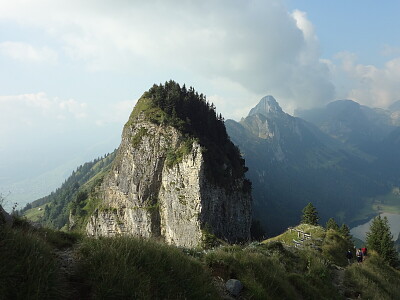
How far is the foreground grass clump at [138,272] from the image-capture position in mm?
5684

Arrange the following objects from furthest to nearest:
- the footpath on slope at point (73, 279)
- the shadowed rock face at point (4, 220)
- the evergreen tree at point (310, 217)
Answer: the evergreen tree at point (310, 217)
the shadowed rock face at point (4, 220)
the footpath on slope at point (73, 279)

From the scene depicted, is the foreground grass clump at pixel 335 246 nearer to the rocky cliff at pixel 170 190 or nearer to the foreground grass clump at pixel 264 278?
the foreground grass clump at pixel 264 278

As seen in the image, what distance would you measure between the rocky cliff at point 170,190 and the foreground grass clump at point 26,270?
54538 millimetres

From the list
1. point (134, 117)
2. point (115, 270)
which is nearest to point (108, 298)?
point (115, 270)

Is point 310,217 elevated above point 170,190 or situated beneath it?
situated beneath

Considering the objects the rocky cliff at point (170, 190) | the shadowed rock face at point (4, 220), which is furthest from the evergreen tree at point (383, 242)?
the shadowed rock face at point (4, 220)

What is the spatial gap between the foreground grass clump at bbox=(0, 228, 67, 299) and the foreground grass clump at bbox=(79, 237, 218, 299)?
0.75 m

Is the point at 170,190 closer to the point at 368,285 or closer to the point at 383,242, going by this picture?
the point at 383,242

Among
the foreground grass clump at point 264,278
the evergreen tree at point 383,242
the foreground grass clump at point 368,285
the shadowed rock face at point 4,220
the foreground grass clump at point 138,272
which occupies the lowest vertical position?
the evergreen tree at point 383,242

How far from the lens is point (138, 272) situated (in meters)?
6.30

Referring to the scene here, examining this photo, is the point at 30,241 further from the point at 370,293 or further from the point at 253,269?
the point at 370,293

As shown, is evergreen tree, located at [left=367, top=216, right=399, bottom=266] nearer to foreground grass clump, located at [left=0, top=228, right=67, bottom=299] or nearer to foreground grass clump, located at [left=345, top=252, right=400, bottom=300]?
foreground grass clump, located at [left=345, top=252, right=400, bottom=300]

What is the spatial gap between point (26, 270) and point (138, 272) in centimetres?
227

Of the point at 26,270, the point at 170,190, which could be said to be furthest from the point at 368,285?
the point at 170,190
